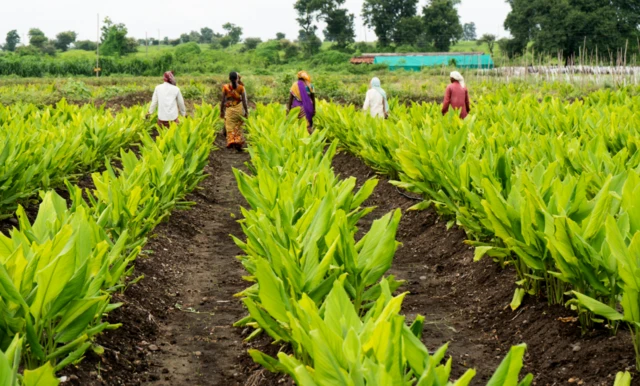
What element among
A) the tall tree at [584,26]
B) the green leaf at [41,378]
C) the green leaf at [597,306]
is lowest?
the green leaf at [597,306]

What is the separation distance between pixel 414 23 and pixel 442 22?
7.22ft

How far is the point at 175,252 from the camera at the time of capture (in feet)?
22.5

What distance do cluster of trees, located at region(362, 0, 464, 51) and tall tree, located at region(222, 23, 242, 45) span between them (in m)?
33.5

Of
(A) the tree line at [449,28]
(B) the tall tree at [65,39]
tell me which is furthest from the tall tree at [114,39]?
(B) the tall tree at [65,39]

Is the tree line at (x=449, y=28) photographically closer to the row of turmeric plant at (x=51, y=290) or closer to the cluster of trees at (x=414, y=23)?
the cluster of trees at (x=414, y=23)

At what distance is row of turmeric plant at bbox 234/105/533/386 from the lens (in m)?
2.36

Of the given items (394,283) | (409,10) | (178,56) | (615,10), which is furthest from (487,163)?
(409,10)

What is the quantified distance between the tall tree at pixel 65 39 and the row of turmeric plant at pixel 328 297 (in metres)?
101

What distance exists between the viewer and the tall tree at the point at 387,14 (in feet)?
212

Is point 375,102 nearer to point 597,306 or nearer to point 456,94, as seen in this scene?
point 456,94

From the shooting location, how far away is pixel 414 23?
6347 centimetres

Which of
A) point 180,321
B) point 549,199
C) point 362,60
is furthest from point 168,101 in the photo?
point 362,60

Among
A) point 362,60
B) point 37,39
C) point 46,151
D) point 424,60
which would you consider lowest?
point 46,151

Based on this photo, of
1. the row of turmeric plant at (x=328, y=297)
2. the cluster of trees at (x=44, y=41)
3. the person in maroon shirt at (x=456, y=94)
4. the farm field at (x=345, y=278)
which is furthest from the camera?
the cluster of trees at (x=44, y=41)
